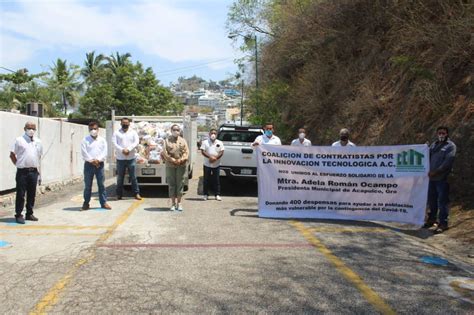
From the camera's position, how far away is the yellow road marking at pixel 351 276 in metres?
4.64

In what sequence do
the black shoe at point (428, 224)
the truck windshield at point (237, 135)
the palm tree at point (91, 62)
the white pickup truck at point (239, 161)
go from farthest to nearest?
the palm tree at point (91, 62), the truck windshield at point (237, 135), the white pickup truck at point (239, 161), the black shoe at point (428, 224)

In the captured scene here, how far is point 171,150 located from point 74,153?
8.52 meters

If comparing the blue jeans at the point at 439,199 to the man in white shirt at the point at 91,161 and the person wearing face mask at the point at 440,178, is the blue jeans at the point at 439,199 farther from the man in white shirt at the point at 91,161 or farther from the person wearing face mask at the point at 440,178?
the man in white shirt at the point at 91,161

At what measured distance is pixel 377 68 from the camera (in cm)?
1605

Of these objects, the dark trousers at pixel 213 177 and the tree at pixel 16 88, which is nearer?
the dark trousers at pixel 213 177

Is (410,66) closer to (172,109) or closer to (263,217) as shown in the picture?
(263,217)

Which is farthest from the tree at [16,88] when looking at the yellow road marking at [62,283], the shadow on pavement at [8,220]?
the yellow road marking at [62,283]

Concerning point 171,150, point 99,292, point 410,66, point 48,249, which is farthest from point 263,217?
point 410,66

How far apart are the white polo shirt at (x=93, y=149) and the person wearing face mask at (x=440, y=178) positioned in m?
6.83

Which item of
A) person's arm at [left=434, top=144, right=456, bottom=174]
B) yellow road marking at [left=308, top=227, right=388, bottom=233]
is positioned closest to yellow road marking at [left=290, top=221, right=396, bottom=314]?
yellow road marking at [left=308, top=227, right=388, bottom=233]

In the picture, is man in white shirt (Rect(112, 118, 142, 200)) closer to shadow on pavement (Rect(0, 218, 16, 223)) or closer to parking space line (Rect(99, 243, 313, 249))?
shadow on pavement (Rect(0, 218, 16, 223))

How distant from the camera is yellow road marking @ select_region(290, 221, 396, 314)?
4.64 meters

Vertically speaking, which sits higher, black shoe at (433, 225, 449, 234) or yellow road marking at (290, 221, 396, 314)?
black shoe at (433, 225, 449, 234)

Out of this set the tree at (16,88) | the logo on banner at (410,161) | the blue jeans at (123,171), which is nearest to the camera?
the logo on banner at (410,161)
